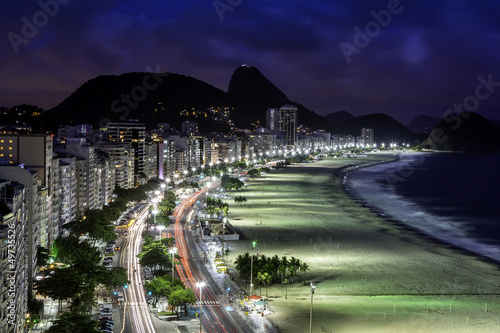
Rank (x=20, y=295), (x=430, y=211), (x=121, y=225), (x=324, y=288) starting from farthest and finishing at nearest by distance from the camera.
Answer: (x=430, y=211)
(x=121, y=225)
(x=324, y=288)
(x=20, y=295)

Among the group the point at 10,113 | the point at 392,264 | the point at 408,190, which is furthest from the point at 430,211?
the point at 10,113

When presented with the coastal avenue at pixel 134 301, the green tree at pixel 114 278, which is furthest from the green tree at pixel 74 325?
the green tree at pixel 114 278

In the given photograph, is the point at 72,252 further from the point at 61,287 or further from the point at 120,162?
the point at 120,162

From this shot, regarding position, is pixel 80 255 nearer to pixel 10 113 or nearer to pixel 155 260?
pixel 155 260

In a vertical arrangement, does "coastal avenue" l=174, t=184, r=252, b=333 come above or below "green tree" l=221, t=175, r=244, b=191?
below

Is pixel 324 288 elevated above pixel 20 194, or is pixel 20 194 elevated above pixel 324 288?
pixel 20 194

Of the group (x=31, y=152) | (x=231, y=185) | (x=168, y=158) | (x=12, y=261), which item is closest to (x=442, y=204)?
(x=231, y=185)

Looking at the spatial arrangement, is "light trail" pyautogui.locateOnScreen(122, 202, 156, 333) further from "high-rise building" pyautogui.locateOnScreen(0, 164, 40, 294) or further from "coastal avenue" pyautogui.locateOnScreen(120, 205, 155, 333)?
"high-rise building" pyautogui.locateOnScreen(0, 164, 40, 294)

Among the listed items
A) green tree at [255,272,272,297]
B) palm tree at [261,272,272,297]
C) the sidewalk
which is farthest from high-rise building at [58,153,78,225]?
palm tree at [261,272,272,297]
